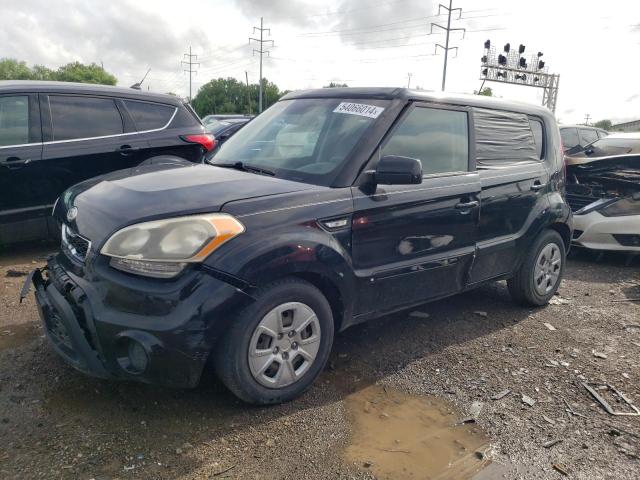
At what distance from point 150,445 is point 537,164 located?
3.82 meters

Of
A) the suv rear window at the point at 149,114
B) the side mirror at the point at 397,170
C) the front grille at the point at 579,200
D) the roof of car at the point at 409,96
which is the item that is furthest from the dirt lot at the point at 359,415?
the front grille at the point at 579,200

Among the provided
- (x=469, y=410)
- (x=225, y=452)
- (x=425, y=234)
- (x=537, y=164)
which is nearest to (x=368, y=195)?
(x=425, y=234)

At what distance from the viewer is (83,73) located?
257 feet

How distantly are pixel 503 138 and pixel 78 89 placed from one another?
441cm

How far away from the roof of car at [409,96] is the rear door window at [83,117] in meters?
2.55

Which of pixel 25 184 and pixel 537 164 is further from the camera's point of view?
pixel 25 184

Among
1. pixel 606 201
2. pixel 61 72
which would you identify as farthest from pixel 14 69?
pixel 606 201

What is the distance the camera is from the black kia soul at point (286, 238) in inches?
103

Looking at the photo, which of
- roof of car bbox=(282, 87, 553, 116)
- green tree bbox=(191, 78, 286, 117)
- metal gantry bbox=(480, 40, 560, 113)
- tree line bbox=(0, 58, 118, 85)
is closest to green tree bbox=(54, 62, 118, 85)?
tree line bbox=(0, 58, 118, 85)

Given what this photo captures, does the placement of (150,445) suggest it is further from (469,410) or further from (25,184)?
(25,184)

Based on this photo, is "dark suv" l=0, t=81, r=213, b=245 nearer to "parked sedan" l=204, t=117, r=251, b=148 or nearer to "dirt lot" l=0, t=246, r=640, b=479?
"dirt lot" l=0, t=246, r=640, b=479

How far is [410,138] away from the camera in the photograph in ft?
11.8

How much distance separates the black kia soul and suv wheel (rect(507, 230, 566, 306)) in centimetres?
25

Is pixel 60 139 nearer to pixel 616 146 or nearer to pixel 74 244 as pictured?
pixel 74 244
